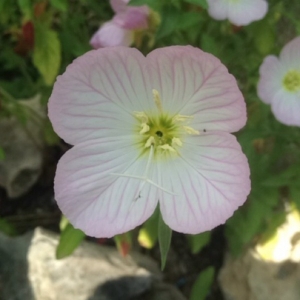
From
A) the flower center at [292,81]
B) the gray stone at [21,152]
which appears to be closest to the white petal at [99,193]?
the flower center at [292,81]

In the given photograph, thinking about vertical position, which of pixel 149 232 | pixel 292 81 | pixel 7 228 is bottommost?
pixel 7 228

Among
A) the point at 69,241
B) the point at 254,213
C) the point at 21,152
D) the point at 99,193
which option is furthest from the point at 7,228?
the point at 99,193

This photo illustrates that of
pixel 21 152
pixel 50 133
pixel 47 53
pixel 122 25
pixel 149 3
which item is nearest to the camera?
pixel 149 3

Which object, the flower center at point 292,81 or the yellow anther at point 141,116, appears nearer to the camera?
the yellow anther at point 141,116

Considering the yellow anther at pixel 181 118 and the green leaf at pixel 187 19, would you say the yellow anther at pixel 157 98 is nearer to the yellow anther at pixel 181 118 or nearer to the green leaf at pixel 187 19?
the yellow anther at pixel 181 118

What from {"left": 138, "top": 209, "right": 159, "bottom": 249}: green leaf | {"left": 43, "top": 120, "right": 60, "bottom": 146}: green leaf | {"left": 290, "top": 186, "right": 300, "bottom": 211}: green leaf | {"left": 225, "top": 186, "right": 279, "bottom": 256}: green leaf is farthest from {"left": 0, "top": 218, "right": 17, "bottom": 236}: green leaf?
{"left": 290, "top": 186, "right": 300, "bottom": 211}: green leaf

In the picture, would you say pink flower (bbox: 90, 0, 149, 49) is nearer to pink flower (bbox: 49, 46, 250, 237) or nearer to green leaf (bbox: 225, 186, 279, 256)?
pink flower (bbox: 49, 46, 250, 237)

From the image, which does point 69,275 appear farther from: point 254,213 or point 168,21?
point 168,21

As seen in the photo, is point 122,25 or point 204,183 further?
point 122,25
